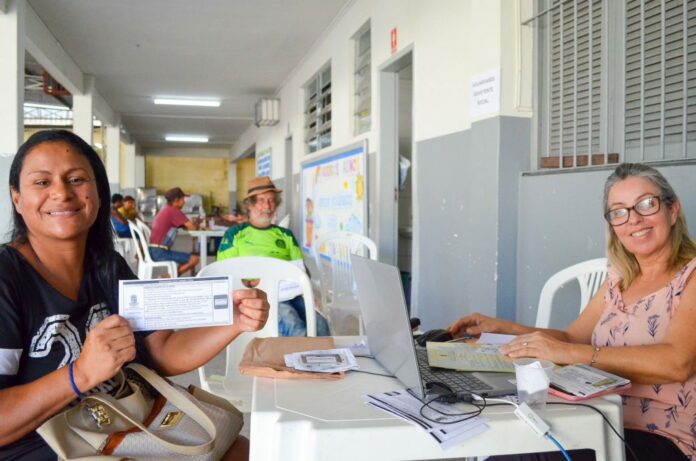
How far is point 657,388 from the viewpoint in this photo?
1448 mm

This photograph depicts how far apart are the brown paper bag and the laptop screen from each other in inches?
5.2

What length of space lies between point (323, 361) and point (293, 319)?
Answer: 61.2 inches

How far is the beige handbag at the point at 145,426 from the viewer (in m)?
1.15

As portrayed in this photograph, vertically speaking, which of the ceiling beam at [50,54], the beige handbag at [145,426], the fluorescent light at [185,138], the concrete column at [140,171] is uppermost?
the fluorescent light at [185,138]

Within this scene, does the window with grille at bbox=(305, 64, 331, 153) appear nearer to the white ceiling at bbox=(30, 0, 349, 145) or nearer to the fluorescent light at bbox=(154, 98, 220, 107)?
the white ceiling at bbox=(30, 0, 349, 145)

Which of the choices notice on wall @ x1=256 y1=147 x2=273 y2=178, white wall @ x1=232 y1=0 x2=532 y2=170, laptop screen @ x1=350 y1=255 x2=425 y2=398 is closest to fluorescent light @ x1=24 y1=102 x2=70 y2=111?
notice on wall @ x1=256 y1=147 x2=273 y2=178

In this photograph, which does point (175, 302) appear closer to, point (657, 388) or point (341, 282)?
point (657, 388)

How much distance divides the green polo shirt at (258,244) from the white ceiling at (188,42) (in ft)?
9.03

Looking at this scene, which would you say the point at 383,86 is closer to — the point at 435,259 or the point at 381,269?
the point at 435,259

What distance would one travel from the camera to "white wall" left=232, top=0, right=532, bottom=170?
2844mm

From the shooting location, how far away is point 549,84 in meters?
2.86

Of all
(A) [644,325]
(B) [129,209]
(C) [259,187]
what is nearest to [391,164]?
(C) [259,187]

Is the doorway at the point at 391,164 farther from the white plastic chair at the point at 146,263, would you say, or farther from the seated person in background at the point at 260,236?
the white plastic chair at the point at 146,263

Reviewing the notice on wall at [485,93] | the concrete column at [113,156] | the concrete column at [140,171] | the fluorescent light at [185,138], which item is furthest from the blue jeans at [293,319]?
the concrete column at [140,171]
